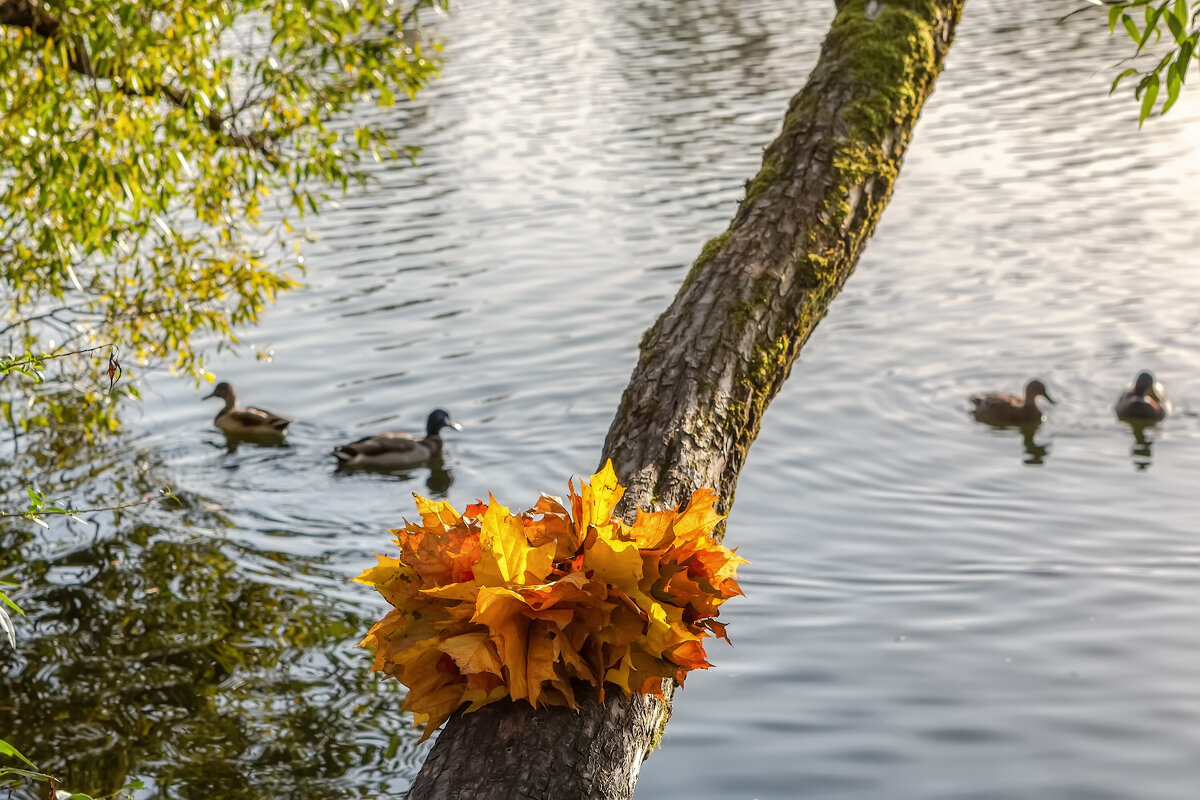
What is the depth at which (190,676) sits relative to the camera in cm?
713

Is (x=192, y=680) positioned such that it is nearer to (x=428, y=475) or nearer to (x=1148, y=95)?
(x=428, y=475)

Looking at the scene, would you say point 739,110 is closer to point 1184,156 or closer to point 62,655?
point 1184,156

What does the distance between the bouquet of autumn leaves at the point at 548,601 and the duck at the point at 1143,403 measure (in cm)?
842

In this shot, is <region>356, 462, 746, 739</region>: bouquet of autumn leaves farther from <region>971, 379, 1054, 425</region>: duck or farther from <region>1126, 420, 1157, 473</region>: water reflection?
<region>971, 379, 1054, 425</region>: duck

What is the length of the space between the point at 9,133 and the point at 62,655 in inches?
122

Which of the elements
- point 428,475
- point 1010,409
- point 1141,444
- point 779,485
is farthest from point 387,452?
point 1141,444

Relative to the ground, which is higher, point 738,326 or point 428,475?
point 738,326

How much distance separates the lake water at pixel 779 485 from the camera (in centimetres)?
633

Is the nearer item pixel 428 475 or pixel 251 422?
pixel 428 475

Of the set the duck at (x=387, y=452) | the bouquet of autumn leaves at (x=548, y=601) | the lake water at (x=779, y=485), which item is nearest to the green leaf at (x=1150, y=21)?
the bouquet of autumn leaves at (x=548, y=601)

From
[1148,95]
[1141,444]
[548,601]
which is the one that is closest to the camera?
[548,601]

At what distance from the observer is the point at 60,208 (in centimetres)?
732

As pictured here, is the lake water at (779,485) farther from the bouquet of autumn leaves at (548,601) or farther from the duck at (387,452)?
the bouquet of autumn leaves at (548,601)

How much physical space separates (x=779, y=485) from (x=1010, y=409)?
2.27m
